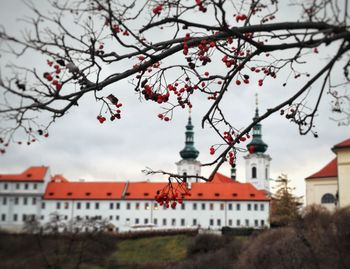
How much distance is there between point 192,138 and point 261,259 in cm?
6410

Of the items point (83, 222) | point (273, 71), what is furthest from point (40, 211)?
point (273, 71)

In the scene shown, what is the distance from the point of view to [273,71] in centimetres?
518

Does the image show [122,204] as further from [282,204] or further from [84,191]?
[282,204]

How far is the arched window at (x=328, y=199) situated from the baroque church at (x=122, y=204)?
21.0m

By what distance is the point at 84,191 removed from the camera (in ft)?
263

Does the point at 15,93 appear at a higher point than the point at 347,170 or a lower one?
lower

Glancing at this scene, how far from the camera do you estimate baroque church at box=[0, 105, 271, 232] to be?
75.8 m

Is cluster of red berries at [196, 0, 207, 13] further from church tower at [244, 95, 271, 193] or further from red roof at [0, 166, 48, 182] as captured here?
church tower at [244, 95, 271, 193]

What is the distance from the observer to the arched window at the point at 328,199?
173 feet

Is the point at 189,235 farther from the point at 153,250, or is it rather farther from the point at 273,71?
the point at 273,71

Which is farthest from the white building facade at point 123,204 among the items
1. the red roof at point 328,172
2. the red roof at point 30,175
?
the red roof at point 328,172

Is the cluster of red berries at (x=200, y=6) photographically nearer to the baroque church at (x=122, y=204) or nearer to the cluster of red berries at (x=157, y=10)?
the cluster of red berries at (x=157, y=10)

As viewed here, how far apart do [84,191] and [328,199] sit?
42467 mm

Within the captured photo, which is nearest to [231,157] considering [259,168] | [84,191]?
[84,191]
